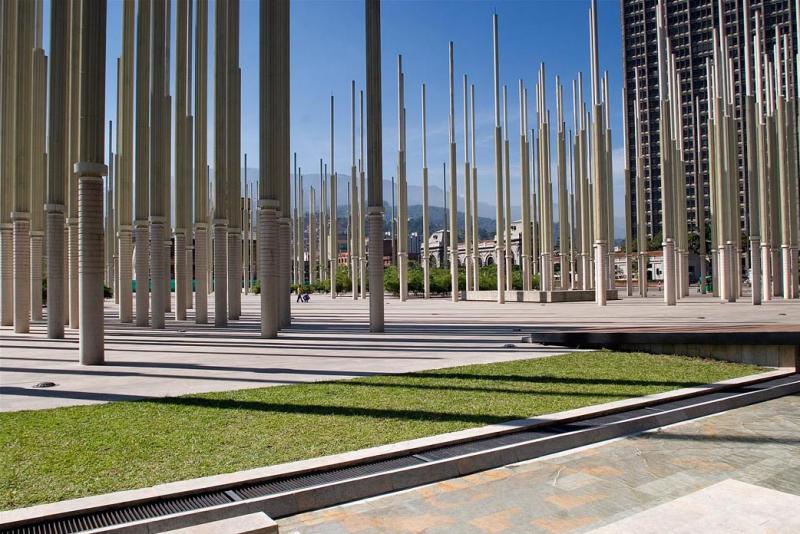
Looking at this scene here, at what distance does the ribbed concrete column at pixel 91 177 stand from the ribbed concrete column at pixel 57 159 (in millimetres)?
1483

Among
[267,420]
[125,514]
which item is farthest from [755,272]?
[125,514]

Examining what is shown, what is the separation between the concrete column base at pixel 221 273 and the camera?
22266 millimetres

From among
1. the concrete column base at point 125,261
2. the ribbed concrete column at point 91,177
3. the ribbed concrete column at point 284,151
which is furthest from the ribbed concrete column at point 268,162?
the concrete column base at point 125,261

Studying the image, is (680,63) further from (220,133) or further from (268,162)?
(268,162)

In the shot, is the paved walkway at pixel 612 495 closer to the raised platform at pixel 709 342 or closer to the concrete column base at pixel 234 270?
the raised platform at pixel 709 342

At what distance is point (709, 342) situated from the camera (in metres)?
11.8

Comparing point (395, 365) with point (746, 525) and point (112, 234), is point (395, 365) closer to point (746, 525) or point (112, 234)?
point (746, 525)

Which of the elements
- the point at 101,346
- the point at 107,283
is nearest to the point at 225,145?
the point at 101,346

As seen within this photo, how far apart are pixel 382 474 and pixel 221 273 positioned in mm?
19407

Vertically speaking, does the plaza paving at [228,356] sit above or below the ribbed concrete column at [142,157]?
below

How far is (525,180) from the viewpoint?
38.3 metres

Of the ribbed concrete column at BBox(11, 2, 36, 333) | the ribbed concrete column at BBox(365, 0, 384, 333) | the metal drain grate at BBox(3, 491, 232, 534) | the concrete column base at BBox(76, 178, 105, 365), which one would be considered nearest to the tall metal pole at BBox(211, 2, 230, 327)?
the ribbed concrete column at BBox(11, 2, 36, 333)

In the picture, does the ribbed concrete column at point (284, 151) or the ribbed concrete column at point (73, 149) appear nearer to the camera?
the ribbed concrete column at point (73, 149)

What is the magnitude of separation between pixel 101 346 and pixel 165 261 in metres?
9.10
